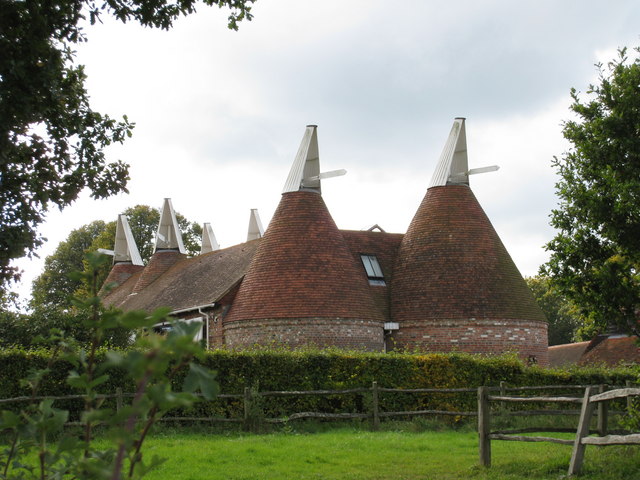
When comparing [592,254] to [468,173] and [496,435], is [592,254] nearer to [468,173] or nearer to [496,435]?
[496,435]

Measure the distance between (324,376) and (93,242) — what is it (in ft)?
129

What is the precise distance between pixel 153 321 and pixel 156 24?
24.8ft

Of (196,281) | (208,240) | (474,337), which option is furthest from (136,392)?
(208,240)

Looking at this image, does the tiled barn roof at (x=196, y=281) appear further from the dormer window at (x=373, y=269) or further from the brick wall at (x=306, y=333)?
the dormer window at (x=373, y=269)

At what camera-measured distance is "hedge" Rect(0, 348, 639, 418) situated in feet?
51.1

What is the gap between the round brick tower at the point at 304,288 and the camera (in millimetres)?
22984

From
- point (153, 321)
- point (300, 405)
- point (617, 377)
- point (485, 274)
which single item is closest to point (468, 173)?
point (485, 274)

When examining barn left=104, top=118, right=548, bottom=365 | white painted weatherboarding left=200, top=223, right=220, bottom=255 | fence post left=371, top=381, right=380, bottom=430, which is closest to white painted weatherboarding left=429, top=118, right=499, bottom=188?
barn left=104, top=118, right=548, bottom=365

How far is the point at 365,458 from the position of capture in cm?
1165

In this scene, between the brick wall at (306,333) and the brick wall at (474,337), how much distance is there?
1.55 m

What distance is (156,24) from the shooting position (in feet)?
28.2

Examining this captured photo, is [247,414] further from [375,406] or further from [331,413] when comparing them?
[375,406]

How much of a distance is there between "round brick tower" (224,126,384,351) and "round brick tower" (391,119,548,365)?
1.60 metres

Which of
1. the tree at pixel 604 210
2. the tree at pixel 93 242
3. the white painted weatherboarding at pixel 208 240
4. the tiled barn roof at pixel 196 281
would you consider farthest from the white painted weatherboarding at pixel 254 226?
the tree at pixel 604 210
